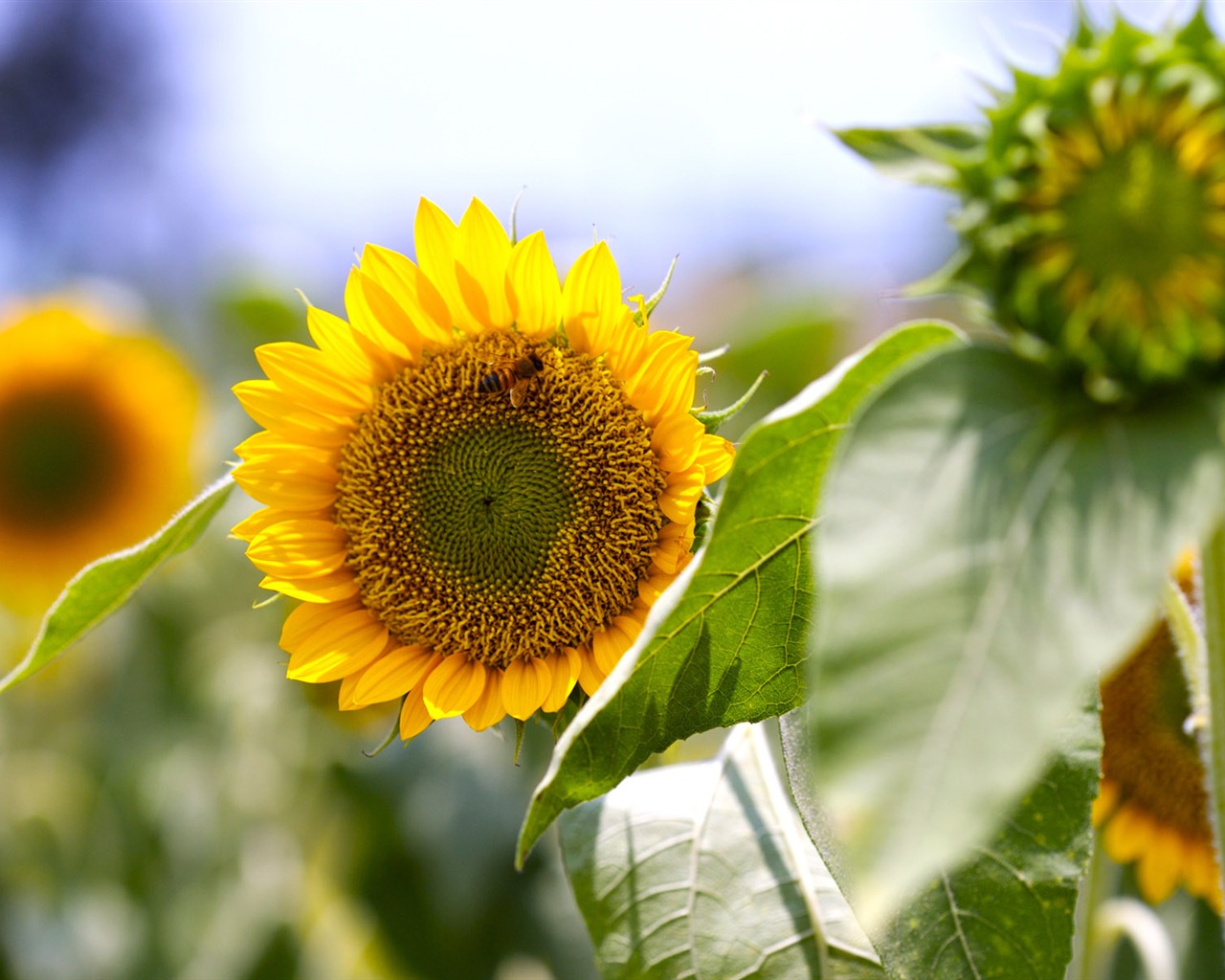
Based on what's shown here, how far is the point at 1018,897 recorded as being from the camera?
0.68 metres

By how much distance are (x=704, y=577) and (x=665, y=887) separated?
33 cm

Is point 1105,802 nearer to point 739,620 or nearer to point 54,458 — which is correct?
point 739,620

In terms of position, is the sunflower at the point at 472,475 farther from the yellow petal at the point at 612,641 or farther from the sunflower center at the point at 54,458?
the sunflower center at the point at 54,458

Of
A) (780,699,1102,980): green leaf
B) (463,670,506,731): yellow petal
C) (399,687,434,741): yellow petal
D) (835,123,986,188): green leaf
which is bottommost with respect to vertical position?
(780,699,1102,980): green leaf

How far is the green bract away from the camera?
0.50 metres

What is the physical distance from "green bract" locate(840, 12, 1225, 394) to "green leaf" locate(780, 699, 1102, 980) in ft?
0.85

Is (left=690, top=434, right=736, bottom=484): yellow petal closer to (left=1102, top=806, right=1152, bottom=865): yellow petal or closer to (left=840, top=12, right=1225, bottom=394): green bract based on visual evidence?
(left=840, top=12, right=1225, bottom=394): green bract

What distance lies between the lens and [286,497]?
923mm

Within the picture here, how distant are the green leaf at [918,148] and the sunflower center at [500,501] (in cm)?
38

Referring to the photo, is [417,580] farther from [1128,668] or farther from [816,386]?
[1128,668]

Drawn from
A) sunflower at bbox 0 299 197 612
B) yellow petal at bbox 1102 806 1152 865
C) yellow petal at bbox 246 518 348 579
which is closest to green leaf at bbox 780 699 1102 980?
yellow petal at bbox 246 518 348 579

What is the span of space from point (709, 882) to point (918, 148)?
0.51 m

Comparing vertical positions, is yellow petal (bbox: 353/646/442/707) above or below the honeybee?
below

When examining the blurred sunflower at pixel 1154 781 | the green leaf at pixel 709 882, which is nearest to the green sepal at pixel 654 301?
the green leaf at pixel 709 882
